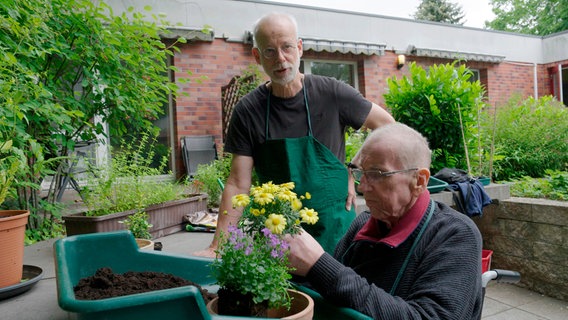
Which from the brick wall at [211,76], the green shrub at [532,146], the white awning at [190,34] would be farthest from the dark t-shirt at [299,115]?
the white awning at [190,34]

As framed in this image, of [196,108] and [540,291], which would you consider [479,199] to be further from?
[196,108]

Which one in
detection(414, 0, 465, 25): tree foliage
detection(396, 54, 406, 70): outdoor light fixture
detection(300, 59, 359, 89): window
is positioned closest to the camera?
detection(300, 59, 359, 89): window

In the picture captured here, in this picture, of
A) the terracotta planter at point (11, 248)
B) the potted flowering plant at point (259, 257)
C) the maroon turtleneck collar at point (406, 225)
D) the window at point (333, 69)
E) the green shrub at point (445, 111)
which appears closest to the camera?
the potted flowering plant at point (259, 257)

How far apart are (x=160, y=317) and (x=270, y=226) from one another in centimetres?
27

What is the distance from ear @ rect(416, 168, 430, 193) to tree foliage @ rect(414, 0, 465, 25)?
1152 inches

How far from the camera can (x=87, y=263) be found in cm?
126

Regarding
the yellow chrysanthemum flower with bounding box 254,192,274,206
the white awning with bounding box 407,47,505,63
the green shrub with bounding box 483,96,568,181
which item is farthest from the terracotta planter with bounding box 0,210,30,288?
the white awning with bounding box 407,47,505,63

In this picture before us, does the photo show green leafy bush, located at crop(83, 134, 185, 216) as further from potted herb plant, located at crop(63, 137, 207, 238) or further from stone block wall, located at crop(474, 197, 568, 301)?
stone block wall, located at crop(474, 197, 568, 301)

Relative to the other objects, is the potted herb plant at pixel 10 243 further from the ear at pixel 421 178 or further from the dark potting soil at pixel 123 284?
the ear at pixel 421 178

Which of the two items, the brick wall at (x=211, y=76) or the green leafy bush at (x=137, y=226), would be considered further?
the brick wall at (x=211, y=76)

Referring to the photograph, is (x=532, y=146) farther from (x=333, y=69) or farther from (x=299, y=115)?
(x=299, y=115)

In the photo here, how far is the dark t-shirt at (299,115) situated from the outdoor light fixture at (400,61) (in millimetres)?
7716

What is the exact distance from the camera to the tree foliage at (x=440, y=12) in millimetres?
28328

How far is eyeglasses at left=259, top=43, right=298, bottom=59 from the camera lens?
1941 mm
